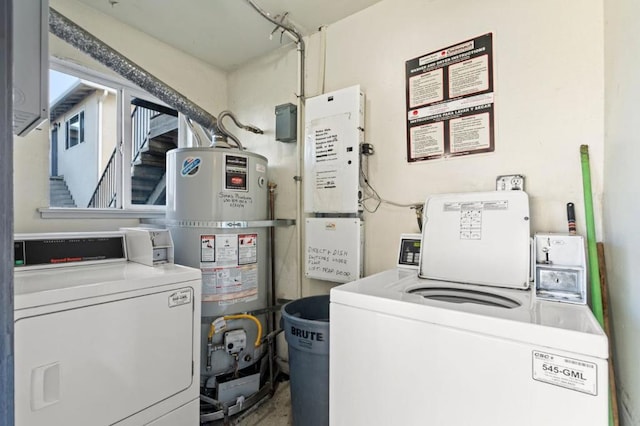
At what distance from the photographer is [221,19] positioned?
6.53 feet

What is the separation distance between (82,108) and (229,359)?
220 centimetres

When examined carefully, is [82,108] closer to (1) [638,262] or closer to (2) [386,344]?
(2) [386,344]

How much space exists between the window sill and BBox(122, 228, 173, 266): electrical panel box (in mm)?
545

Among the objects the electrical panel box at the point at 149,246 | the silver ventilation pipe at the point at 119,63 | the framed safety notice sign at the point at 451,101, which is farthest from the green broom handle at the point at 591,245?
the silver ventilation pipe at the point at 119,63

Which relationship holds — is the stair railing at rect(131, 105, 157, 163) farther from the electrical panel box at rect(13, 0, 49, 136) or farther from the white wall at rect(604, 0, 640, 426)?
the white wall at rect(604, 0, 640, 426)

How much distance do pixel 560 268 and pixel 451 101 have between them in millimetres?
932

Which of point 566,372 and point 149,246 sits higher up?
point 149,246

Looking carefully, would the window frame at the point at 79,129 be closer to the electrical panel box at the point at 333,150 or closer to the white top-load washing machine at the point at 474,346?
the electrical panel box at the point at 333,150

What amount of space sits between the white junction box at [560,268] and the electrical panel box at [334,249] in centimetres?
89

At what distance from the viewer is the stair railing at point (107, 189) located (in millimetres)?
2156

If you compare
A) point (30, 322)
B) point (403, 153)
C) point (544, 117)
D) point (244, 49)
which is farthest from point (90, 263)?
point (544, 117)

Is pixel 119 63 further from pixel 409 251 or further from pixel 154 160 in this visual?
pixel 409 251

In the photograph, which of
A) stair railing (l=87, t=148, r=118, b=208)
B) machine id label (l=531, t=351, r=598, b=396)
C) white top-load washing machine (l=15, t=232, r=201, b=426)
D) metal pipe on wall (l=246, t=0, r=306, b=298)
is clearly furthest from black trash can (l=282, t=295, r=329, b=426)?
stair railing (l=87, t=148, r=118, b=208)

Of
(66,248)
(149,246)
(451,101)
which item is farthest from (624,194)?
(66,248)
